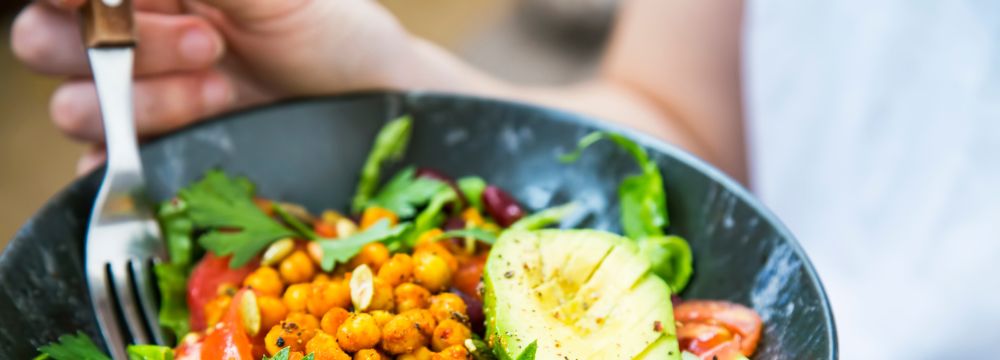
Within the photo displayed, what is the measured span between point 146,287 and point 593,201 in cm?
52

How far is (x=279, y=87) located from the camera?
4.10ft

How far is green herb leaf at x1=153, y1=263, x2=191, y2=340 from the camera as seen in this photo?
96 cm

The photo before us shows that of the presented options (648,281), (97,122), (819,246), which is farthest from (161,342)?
(819,246)

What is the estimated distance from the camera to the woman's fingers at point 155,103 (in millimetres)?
1163

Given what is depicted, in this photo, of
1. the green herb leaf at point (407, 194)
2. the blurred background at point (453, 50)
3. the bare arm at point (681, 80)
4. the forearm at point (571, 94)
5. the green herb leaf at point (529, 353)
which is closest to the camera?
the green herb leaf at point (529, 353)

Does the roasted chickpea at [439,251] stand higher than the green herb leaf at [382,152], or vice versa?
the green herb leaf at [382,152]

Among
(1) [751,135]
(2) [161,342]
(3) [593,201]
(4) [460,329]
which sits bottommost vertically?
(2) [161,342]

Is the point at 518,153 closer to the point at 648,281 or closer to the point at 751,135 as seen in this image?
the point at 648,281

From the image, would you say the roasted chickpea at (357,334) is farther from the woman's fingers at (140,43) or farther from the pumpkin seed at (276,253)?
the woman's fingers at (140,43)

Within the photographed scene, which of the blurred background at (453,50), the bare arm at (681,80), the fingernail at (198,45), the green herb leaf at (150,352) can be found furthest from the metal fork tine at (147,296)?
the blurred background at (453,50)

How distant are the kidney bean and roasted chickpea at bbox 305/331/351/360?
1.12 ft

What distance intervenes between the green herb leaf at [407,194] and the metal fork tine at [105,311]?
1.01 feet

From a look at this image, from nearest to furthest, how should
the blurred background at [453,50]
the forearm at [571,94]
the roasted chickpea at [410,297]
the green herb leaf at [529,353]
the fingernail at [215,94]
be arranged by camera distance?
the green herb leaf at [529,353] < the roasted chickpea at [410,297] < the fingernail at [215,94] < the forearm at [571,94] < the blurred background at [453,50]

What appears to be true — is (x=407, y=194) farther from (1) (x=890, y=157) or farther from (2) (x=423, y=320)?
(1) (x=890, y=157)
